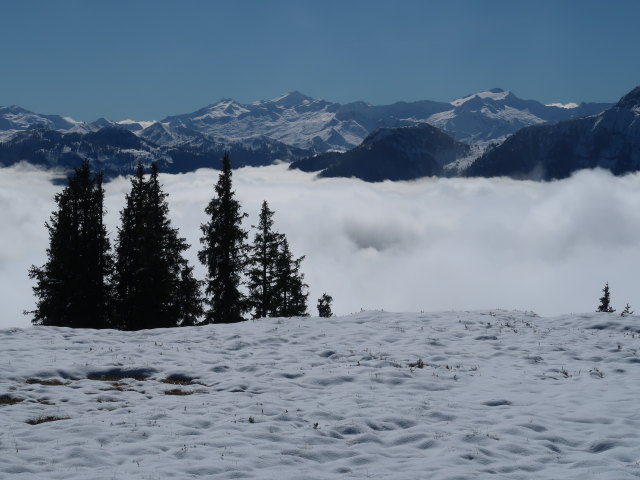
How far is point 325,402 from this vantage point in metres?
14.0

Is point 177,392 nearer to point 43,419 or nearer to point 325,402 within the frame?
point 43,419

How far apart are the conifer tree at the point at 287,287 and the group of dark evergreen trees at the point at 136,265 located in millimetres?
3078

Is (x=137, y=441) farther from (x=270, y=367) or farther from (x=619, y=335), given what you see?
(x=619, y=335)

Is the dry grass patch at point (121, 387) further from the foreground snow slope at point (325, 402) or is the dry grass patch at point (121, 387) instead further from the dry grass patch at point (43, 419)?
the dry grass patch at point (43, 419)

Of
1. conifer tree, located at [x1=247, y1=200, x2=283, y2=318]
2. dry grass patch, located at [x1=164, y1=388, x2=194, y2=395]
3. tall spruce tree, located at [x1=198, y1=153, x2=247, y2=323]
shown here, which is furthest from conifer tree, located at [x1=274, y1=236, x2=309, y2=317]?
dry grass patch, located at [x1=164, y1=388, x2=194, y2=395]

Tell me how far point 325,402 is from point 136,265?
78.1 feet

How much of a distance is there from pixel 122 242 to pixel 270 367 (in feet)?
71.6

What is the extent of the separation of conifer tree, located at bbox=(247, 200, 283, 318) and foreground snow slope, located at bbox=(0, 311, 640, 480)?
19105 millimetres

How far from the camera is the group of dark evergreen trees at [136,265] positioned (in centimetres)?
3316

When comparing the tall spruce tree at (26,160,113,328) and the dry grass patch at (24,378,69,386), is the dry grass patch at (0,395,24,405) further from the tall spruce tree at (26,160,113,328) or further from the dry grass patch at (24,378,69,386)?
the tall spruce tree at (26,160,113,328)

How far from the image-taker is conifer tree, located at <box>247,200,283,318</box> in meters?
42.5

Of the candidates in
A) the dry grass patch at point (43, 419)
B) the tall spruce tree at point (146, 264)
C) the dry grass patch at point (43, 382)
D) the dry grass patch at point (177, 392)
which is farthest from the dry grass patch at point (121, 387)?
the tall spruce tree at point (146, 264)

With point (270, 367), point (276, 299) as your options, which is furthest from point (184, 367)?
point (276, 299)

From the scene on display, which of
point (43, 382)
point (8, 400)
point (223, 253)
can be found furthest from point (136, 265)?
point (8, 400)
